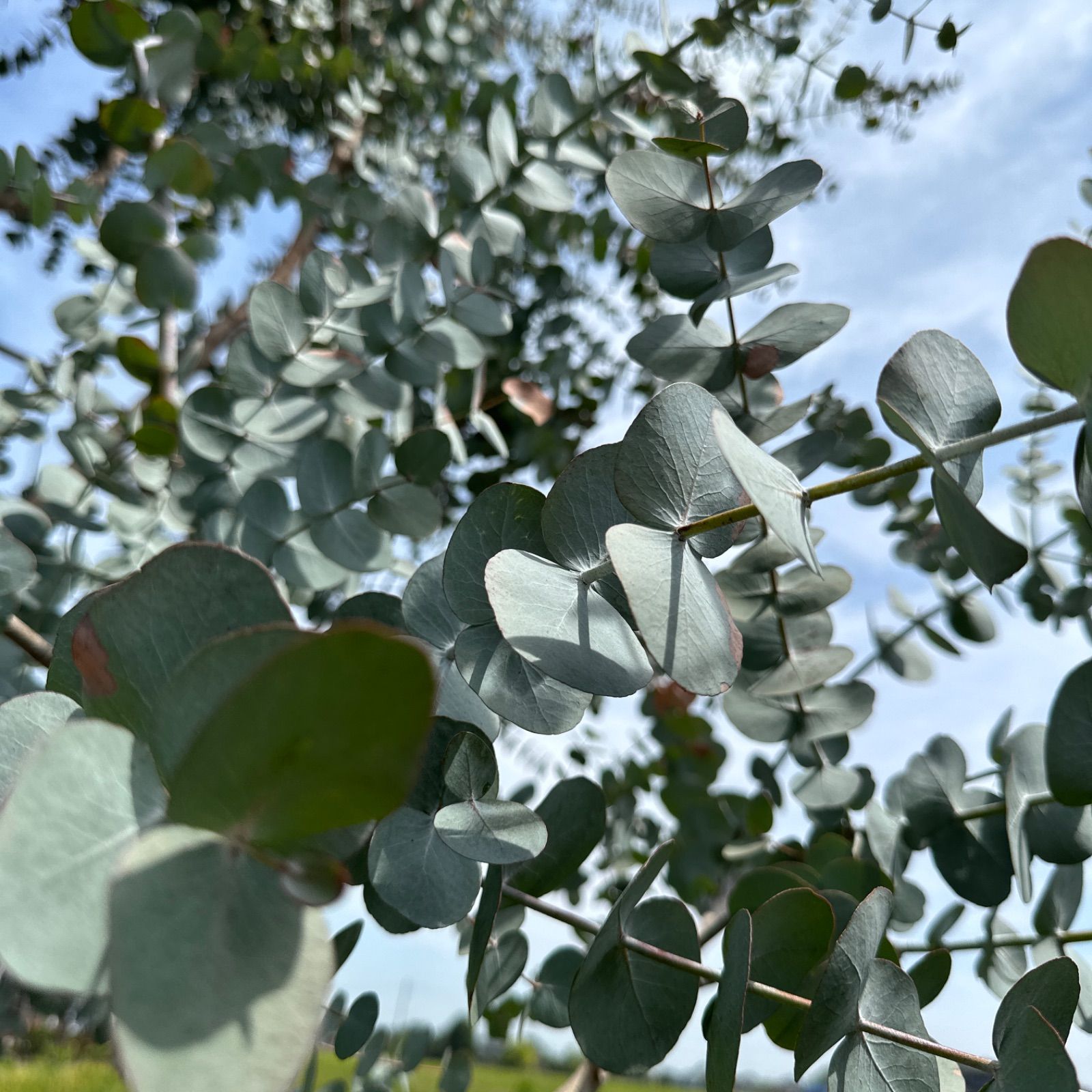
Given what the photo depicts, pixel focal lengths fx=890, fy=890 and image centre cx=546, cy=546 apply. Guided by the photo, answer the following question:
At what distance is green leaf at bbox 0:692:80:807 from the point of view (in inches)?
6.4

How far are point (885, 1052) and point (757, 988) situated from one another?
34 mm

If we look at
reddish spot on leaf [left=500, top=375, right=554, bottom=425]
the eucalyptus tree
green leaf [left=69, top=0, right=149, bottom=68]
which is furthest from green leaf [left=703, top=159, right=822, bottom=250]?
green leaf [left=69, top=0, right=149, bottom=68]

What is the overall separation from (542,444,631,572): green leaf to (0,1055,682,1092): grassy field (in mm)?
1026

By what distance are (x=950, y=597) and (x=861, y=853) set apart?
0.19 m

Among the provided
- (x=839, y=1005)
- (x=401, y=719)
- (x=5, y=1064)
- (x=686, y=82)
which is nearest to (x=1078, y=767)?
(x=839, y=1005)

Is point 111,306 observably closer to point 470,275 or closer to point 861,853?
point 470,275

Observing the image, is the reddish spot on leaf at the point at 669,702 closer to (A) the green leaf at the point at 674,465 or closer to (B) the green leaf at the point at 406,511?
(B) the green leaf at the point at 406,511

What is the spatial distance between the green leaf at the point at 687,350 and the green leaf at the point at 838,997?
0.19 m

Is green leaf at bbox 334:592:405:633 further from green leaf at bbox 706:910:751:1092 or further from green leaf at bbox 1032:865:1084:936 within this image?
green leaf at bbox 1032:865:1084:936

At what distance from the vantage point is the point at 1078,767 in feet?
0.72

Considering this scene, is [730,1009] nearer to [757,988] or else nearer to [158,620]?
[757,988]

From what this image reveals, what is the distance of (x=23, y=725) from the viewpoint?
0.17m

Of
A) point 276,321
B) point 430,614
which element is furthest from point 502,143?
point 430,614

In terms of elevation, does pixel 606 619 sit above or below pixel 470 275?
below
